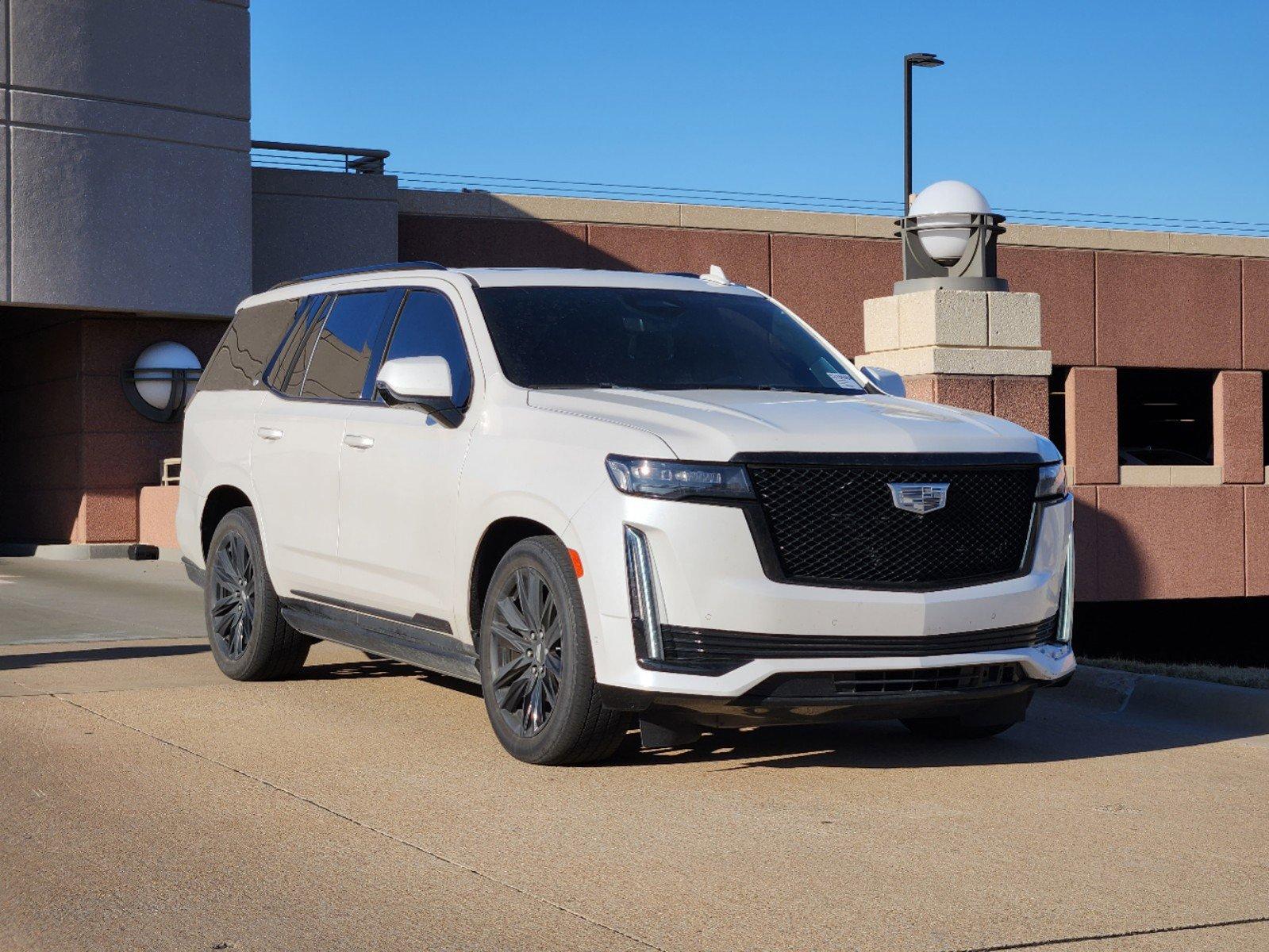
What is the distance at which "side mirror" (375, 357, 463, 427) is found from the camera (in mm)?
6879

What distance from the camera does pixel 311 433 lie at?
26.7ft

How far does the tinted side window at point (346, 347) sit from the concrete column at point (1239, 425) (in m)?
19.3

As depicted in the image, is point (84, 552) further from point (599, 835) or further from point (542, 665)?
point (599, 835)

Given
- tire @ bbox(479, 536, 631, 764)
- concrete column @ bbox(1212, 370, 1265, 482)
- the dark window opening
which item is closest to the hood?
tire @ bbox(479, 536, 631, 764)

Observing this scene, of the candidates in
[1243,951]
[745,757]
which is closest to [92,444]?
[745,757]

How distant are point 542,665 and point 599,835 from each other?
112 cm

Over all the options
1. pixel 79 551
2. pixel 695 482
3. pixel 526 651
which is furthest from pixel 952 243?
pixel 79 551

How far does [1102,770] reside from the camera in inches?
267

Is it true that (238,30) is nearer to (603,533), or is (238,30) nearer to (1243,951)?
(603,533)

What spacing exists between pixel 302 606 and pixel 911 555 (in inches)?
133

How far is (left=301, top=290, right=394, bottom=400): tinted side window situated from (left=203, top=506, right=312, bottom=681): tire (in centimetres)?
91

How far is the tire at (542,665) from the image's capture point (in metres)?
6.21

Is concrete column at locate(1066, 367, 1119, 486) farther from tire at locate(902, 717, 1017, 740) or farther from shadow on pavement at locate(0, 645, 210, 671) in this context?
tire at locate(902, 717, 1017, 740)

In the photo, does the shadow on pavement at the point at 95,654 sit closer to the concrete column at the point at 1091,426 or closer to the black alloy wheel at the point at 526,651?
the black alloy wheel at the point at 526,651
